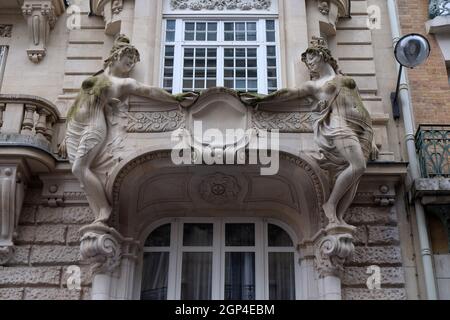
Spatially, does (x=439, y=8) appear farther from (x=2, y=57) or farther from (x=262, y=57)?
(x=2, y=57)

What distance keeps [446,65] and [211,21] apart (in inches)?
202

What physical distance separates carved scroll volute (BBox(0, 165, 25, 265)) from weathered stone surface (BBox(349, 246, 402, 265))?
19.5 feet

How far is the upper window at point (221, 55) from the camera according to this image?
11875 millimetres

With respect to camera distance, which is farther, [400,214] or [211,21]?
[211,21]

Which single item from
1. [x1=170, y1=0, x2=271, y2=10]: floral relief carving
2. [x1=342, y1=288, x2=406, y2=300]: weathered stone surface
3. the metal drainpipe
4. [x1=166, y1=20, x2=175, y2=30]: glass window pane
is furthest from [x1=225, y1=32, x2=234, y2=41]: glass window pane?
[x1=342, y1=288, x2=406, y2=300]: weathered stone surface

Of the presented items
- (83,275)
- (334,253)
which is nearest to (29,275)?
(83,275)

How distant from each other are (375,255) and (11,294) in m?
6.29

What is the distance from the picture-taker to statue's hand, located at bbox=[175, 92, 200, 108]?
1048 centimetres

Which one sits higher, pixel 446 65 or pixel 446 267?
pixel 446 65
